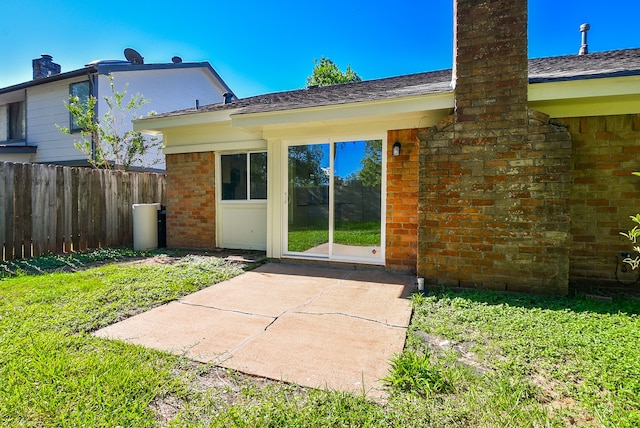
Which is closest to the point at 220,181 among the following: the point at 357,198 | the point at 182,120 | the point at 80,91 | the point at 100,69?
the point at 182,120

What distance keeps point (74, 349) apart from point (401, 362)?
270cm

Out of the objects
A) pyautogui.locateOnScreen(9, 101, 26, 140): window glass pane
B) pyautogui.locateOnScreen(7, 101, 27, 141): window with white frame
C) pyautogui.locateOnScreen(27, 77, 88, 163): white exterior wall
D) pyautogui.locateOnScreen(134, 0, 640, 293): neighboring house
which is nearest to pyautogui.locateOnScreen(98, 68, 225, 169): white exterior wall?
pyautogui.locateOnScreen(27, 77, 88, 163): white exterior wall

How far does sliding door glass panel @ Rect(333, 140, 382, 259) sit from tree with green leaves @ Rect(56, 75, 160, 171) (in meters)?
7.88

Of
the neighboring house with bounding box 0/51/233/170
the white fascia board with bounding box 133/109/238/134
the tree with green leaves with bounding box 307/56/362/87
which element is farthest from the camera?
the tree with green leaves with bounding box 307/56/362/87

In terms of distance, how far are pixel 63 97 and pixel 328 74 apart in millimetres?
19802

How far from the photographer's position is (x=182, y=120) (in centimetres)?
709

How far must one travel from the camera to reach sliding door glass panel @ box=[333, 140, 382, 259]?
5.73m

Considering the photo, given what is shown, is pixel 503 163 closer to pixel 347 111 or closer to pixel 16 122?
pixel 347 111

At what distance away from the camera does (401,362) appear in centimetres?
235

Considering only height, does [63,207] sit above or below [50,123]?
below

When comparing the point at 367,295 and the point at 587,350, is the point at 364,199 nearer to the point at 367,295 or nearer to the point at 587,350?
the point at 367,295

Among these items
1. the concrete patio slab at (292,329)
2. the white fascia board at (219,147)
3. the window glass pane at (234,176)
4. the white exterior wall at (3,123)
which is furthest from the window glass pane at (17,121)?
the concrete patio slab at (292,329)

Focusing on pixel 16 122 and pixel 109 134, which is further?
pixel 16 122

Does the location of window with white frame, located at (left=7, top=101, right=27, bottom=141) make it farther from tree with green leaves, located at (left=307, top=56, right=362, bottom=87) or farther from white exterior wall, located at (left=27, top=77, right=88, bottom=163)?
tree with green leaves, located at (left=307, top=56, right=362, bottom=87)
